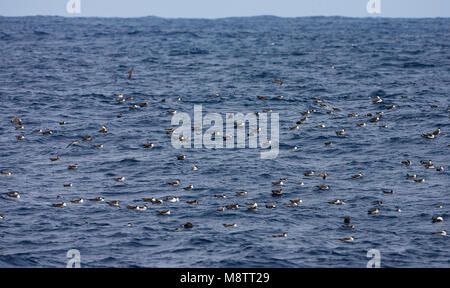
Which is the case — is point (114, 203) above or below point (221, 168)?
below

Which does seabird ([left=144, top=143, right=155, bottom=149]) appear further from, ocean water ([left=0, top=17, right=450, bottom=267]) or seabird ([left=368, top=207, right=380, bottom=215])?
seabird ([left=368, top=207, right=380, bottom=215])

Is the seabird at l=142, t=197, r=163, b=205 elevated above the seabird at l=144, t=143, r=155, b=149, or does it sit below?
below

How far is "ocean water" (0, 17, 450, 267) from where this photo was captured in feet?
92.6

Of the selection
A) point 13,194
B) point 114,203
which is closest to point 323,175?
point 114,203

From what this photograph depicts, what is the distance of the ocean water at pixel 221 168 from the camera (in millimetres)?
28219

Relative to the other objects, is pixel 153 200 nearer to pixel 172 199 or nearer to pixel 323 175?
pixel 172 199

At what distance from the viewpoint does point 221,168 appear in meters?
39.4

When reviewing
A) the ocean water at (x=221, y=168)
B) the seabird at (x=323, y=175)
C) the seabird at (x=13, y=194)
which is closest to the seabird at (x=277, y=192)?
the ocean water at (x=221, y=168)

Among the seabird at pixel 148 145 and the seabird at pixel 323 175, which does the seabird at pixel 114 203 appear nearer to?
the seabird at pixel 323 175

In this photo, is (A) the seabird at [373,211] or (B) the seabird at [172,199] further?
(B) the seabird at [172,199]

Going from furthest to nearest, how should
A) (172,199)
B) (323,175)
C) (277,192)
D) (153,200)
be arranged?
(323,175), (277,192), (172,199), (153,200)

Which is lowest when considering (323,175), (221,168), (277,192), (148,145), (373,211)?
(373,211)

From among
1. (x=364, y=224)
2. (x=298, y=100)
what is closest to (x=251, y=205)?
(x=364, y=224)

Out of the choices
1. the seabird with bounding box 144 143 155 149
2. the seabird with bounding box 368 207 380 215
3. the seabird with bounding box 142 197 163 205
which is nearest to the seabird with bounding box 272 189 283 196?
the seabird with bounding box 368 207 380 215
